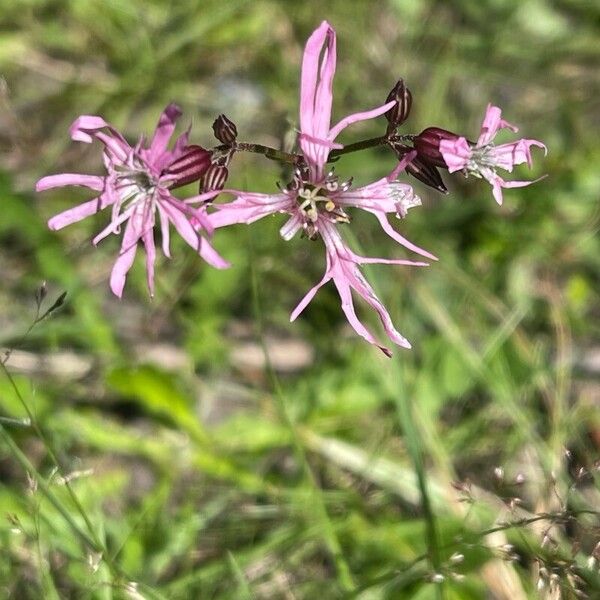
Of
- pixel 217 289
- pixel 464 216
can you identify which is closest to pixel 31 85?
pixel 217 289

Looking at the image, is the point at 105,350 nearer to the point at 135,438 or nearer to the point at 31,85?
the point at 135,438

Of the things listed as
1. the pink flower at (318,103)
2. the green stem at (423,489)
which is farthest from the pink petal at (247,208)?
the green stem at (423,489)

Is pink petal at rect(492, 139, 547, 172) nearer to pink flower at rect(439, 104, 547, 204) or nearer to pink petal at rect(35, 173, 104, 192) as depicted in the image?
pink flower at rect(439, 104, 547, 204)

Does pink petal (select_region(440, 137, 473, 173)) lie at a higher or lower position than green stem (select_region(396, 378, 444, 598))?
higher

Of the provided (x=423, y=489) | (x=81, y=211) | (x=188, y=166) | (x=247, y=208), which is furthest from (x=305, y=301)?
(x=423, y=489)

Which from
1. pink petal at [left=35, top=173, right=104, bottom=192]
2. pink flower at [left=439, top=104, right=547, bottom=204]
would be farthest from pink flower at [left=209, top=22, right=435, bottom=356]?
pink petal at [left=35, top=173, right=104, bottom=192]

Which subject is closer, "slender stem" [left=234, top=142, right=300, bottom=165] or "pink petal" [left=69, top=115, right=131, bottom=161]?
"pink petal" [left=69, top=115, right=131, bottom=161]

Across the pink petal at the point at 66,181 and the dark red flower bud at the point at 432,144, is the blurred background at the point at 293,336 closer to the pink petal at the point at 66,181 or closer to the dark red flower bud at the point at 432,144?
the dark red flower bud at the point at 432,144
